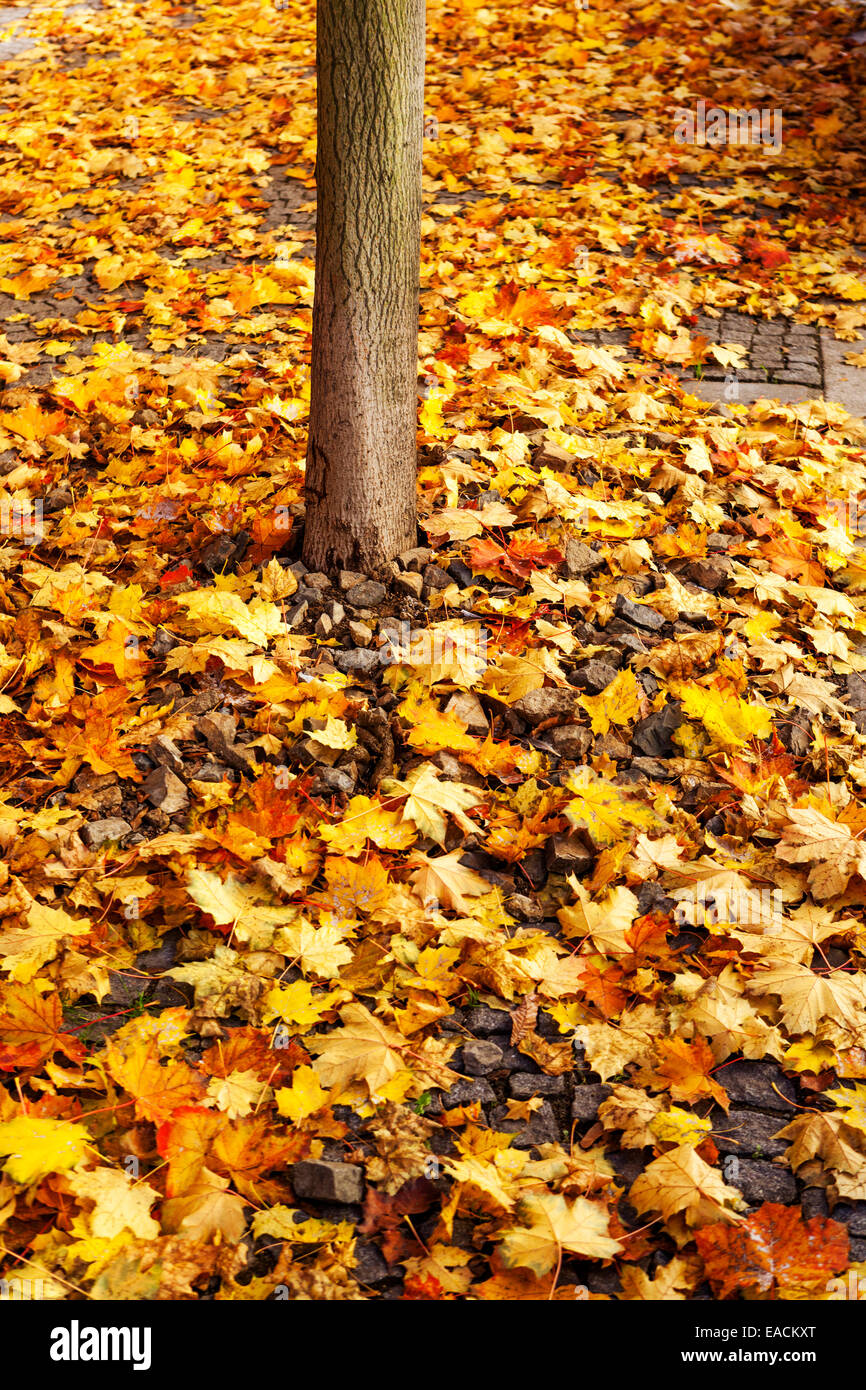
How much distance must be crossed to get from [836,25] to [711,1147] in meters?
9.32

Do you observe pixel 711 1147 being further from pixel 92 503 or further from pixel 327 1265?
pixel 92 503

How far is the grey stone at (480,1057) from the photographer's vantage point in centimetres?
239

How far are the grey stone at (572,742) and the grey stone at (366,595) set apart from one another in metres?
0.77

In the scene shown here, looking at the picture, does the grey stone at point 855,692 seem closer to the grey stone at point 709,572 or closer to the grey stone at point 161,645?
the grey stone at point 709,572

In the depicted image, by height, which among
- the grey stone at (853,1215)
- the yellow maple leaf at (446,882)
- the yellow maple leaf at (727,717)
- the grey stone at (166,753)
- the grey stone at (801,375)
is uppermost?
the grey stone at (801,375)

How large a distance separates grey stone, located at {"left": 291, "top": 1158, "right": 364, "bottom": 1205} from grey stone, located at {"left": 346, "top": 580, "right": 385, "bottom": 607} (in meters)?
1.77

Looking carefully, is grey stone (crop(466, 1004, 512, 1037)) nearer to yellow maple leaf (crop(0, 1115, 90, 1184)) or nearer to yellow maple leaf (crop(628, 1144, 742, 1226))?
yellow maple leaf (crop(628, 1144, 742, 1226))

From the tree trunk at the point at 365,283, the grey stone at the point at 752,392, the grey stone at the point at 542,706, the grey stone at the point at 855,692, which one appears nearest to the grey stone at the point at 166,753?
the tree trunk at the point at 365,283

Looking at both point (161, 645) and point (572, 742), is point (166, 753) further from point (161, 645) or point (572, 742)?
point (572, 742)

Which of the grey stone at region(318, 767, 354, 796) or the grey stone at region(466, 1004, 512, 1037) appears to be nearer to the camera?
the grey stone at region(466, 1004, 512, 1037)

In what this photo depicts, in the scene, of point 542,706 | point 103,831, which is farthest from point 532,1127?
point 103,831

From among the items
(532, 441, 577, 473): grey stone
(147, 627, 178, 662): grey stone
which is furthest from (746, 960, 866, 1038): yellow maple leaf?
(532, 441, 577, 473): grey stone

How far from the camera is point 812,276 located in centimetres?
572

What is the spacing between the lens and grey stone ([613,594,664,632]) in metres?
3.46
